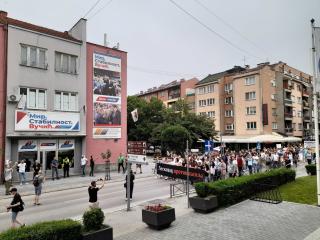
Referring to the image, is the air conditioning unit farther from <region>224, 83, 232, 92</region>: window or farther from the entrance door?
<region>224, 83, 232, 92</region>: window

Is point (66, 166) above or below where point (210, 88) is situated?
below

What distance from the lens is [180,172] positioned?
21500mm

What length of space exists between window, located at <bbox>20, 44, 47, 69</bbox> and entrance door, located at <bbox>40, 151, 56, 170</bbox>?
713 centimetres

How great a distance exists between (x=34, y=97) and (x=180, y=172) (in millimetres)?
13302

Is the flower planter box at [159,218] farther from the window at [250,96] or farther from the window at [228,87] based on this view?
the window at [228,87]

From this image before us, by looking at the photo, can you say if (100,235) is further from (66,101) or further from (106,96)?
(106,96)

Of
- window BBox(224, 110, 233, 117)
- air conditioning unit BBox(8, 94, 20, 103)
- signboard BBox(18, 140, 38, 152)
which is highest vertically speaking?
window BBox(224, 110, 233, 117)

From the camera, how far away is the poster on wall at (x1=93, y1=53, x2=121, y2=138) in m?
30.1

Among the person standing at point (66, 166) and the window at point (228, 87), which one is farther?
the window at point (228, 87)

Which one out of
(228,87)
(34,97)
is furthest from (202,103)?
(34,97)

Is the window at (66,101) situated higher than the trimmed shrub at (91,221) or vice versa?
the window at (66,101)

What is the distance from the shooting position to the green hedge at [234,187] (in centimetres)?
1354

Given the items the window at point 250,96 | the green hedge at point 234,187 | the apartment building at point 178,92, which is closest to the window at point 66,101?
the green hedge at point 234,187

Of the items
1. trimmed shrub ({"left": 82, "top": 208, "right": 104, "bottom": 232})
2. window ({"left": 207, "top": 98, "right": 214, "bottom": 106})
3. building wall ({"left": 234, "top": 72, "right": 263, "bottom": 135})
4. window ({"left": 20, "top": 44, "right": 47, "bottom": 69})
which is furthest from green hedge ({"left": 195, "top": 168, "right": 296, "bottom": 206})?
window ({"left": 207, "top": 98, "right": 214, "bottom": 106})
